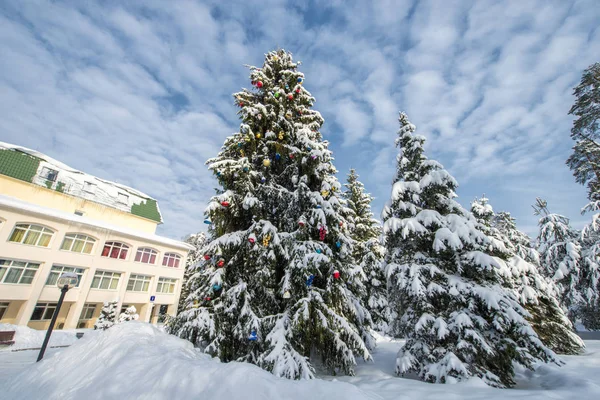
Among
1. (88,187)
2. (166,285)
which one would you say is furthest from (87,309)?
(88,187)

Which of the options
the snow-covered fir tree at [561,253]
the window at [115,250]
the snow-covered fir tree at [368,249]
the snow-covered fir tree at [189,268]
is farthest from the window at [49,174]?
the snow-covered fir tree at [561,253]

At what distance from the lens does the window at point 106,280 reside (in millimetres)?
25334

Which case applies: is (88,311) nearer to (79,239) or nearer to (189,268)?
(79,239)

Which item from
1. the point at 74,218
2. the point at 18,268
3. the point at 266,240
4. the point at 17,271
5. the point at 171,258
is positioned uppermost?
the point at 74,218

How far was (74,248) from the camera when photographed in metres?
24.4

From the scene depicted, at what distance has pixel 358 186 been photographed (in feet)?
63.6

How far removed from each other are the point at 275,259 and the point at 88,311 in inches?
1107

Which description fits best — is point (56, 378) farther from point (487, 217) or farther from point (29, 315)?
point (29, 315)

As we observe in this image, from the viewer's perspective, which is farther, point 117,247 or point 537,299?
point 117,247

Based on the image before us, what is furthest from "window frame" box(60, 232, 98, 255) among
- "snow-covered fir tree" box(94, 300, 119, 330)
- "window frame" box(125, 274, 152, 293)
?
"snow-covered fir tree" box(94, 300, 119, 330)

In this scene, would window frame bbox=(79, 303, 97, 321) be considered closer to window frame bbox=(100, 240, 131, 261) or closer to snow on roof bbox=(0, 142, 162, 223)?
window frame bbox=(100, 240, 131, 261)

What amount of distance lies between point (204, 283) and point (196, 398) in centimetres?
534

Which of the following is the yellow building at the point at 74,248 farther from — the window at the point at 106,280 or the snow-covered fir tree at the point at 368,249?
the snow-covered fir tree at the point at 368,249

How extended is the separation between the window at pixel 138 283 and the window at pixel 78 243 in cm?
513
